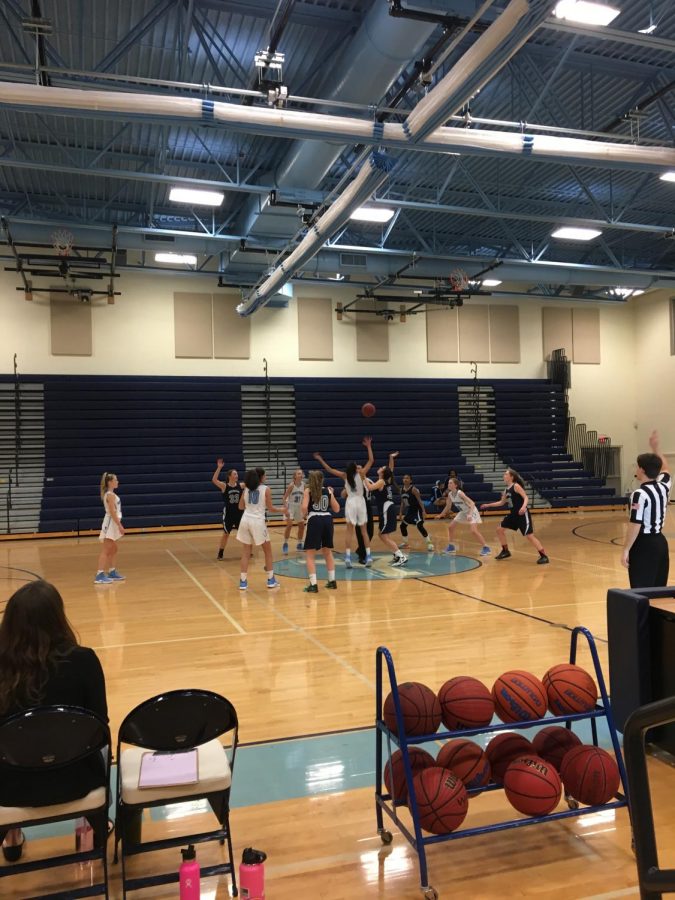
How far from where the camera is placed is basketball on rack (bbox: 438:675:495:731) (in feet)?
10.3

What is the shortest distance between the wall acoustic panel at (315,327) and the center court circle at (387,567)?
33.2ft

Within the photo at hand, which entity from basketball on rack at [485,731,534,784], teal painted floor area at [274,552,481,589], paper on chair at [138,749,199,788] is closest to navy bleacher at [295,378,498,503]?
teal painted floor area at [274,552,481,589]

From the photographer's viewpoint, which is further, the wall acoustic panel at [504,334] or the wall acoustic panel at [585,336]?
the wall acoustic panel at [585,336]

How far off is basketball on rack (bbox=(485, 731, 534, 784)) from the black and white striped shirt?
269 cm

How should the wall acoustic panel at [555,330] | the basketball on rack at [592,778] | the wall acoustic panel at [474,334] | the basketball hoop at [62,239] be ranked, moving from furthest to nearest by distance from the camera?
the wall acoustic panel at [555,330] → the wall acoustic panel at [474,334] → the basketball hoop at [62,239] → the basketball on rack at [592,778]

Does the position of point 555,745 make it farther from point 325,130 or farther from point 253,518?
point 325,130

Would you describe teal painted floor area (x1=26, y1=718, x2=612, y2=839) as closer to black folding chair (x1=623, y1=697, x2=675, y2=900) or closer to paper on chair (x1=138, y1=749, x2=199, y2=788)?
paper on chair (x1=138, y1=749, x2=199, y2=788)

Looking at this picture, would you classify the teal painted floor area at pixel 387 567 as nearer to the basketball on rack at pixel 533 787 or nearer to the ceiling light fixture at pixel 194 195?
the ceiling light fixture at pixel 194 195

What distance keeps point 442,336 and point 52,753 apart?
21.0 meters

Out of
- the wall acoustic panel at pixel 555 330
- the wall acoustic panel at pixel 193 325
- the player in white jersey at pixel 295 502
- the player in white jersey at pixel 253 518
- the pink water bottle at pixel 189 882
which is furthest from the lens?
the wall acoustic panel at pixel 555 330

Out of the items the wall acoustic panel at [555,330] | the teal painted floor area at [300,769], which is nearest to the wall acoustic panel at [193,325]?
the wall acoustic panel at [555,330]

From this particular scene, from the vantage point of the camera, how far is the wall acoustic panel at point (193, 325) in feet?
65.7

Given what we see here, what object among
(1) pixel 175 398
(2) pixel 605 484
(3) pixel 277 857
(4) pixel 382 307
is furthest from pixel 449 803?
(2) pixel 605 484

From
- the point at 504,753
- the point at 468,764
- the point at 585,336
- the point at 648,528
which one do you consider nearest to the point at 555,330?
the point at 585,336
